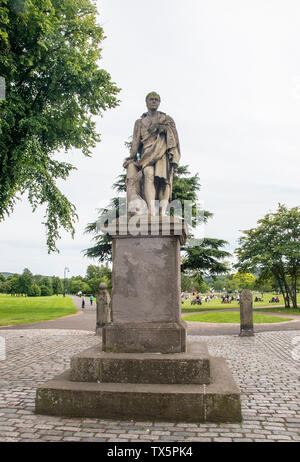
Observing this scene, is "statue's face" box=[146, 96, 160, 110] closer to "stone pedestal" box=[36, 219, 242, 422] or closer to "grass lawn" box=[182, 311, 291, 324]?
"stone pedestal" box=[36, 219, 242, 422]

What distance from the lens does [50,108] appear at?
16.9 meters

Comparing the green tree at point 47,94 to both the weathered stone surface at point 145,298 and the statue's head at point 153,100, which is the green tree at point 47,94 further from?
the weathered stone surface at point 145,298

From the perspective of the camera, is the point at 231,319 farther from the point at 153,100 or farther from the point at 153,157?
the point at 153,100

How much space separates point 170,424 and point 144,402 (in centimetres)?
36

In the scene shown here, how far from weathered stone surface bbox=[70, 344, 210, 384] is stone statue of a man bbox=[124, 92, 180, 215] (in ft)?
7.63

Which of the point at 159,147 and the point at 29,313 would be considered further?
the point at 29,313

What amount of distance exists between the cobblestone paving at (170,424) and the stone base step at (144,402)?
88 mm

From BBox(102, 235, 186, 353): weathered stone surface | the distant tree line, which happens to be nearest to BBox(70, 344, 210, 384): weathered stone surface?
BBox(102, 235, 186, 353): weathered stone surface

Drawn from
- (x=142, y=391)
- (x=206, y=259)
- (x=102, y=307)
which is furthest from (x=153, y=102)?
(x=206, y=259)

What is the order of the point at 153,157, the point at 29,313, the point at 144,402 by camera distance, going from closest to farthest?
the point at 144,402 → the point at 153,157 → the point at 29,313

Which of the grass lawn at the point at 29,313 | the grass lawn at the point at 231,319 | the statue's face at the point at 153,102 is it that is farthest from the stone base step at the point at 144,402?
the grass lawn at the point at 29,313

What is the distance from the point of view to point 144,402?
384 cm

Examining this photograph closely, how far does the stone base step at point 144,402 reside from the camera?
379cm
